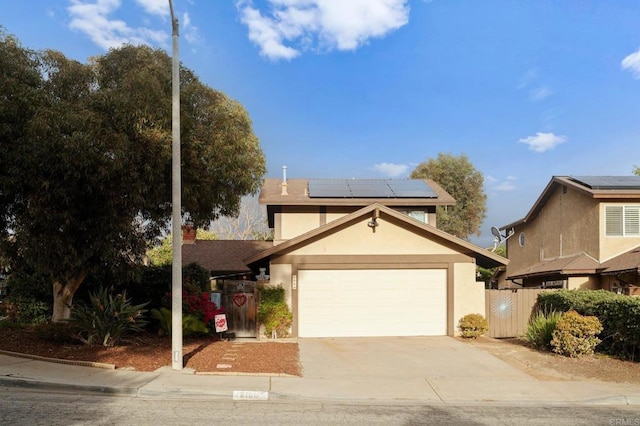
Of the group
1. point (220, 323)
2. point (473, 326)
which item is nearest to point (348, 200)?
point (473, 326)

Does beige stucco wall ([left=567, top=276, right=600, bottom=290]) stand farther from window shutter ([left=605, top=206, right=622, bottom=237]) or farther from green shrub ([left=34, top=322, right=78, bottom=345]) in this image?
green shrub ([left=34, top=322, right=78, bottom=345])

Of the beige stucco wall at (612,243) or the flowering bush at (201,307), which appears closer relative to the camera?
the flowering bush at (201,307)

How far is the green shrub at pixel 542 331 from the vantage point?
1294cm

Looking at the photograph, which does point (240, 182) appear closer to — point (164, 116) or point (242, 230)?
point (164, 116)

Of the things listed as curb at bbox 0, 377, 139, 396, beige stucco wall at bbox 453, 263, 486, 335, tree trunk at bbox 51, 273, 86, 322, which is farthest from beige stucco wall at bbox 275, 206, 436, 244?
curb at bbox 0, 377, 139, 396

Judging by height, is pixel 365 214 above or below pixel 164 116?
below

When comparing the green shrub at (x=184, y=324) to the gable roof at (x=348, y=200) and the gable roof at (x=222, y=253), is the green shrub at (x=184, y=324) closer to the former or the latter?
the gable roof at (x=348, y=200)

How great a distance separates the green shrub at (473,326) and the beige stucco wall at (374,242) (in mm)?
2133

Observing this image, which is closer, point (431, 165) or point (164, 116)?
point (164, 116)

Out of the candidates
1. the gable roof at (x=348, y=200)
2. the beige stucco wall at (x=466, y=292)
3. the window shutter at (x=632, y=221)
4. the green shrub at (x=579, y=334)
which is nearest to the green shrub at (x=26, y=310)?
the gable roof at (x=348, y=200)

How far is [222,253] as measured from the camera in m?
26.7

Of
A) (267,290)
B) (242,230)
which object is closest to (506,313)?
(267,290)

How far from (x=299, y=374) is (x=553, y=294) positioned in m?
8.83

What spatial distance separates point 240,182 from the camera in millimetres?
13969
